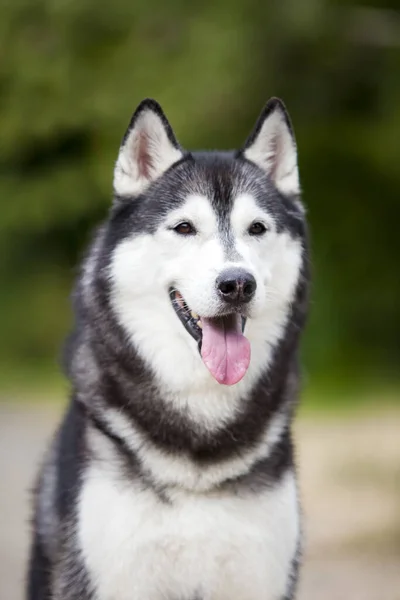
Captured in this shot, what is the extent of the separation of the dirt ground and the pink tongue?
1.55 metres

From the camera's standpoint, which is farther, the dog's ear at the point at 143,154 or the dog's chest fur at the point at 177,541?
the dog's ear at the point at 143,154

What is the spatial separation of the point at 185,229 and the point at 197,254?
0.46 ft

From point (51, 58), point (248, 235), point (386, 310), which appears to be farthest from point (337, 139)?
point (248, 235)

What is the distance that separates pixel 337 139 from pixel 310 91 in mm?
698

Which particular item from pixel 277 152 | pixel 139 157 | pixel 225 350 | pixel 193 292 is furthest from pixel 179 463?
pixel 277 152

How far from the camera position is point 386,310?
1409cm

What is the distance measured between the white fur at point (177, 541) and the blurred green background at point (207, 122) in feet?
18.5

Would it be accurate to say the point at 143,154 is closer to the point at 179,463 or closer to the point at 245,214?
the point at 245,214

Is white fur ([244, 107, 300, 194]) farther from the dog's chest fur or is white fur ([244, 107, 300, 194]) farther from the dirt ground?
the dirt ground

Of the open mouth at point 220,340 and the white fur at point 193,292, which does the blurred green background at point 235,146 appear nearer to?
the white fur at point 193,292

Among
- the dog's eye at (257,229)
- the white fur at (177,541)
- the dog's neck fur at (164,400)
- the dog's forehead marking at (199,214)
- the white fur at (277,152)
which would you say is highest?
the white fur at (277,152)

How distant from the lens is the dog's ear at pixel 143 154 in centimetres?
385

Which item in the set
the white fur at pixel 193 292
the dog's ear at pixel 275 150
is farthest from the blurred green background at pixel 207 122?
the white fur at pixel 193 292

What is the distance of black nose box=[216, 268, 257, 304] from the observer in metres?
3.48
